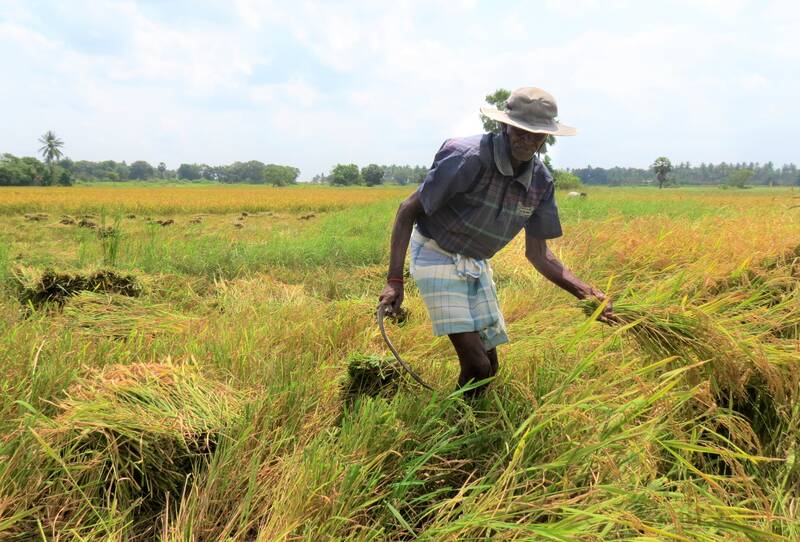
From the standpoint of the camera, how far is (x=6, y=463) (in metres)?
1.36

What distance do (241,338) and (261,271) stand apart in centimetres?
274

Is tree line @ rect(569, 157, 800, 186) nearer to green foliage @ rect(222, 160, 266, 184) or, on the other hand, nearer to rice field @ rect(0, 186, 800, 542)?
green foliage @ rect(222, 160, 266, 184)

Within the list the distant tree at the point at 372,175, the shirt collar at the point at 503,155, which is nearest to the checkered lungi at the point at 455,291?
the shirt collar at the point at 503,155

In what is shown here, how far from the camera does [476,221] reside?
5.88 feet

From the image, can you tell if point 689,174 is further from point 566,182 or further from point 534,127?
point 534,127

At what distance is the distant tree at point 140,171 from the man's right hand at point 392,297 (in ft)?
336

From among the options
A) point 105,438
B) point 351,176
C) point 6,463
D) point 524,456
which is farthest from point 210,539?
point 351,176

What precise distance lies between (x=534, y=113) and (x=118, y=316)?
2.61 meters

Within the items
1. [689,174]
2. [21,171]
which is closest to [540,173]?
[21,171]

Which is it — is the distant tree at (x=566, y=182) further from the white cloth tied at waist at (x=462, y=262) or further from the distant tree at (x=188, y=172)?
the distant tree at (x=188, y=172)

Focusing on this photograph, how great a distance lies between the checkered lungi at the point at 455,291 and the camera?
1.80 meters

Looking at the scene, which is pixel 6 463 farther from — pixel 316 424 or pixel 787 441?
pixel 787 441

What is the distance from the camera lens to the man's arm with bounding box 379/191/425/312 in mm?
1790

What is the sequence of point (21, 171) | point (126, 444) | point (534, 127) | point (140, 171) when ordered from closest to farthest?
point (126, 444) → point (534, 127) → point (21, 171) → point (140, 171)
